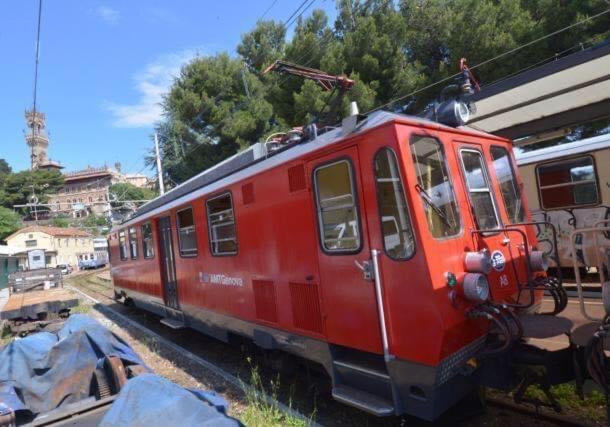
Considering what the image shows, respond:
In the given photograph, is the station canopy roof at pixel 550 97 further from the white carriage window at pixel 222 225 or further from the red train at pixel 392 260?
the white carriage window at pixel 222 225

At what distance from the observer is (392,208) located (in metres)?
4.01

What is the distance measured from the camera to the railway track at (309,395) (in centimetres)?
438

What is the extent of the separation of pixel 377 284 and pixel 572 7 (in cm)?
1566

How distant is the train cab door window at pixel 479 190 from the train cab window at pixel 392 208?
0.94 metres

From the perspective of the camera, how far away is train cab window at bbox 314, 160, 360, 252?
437 cm

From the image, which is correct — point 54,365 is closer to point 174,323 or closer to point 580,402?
point 174,323

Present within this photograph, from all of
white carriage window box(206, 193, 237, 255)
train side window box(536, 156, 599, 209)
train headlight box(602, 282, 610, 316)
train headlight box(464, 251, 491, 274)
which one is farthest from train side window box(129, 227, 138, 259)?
train headlight box(602, 282, 610, 316)

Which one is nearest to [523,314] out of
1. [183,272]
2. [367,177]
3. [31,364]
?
[367,177]

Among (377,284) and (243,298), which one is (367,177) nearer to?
(377,284)

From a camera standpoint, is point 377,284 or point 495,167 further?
point 495,167

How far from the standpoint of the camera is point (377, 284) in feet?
13.2

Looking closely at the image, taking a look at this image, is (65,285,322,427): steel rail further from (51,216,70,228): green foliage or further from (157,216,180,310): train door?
(51,216,70,228): green foliage

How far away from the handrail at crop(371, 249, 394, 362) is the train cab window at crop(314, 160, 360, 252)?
0.28 m

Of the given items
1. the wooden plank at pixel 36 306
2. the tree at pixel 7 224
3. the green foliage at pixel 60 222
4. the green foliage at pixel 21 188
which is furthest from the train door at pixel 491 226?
the green foliage at pixel 60 222
